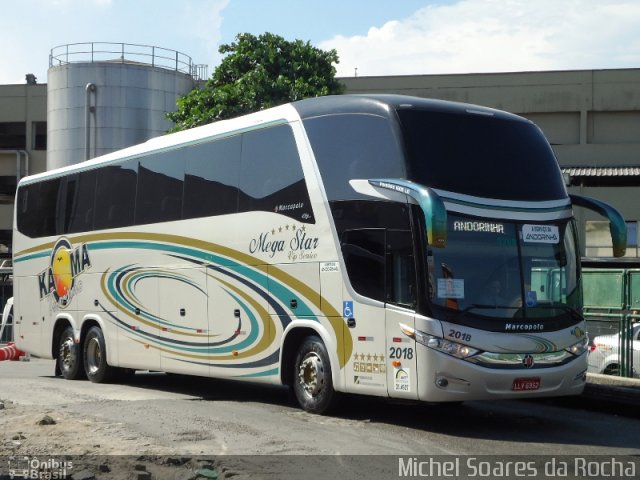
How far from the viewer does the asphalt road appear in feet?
34.4

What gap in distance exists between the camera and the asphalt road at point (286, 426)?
10.5 metres

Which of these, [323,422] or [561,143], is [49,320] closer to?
[323,422]

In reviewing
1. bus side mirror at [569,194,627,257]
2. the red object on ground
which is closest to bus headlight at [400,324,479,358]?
bus side mirror at [569,194,627,257]

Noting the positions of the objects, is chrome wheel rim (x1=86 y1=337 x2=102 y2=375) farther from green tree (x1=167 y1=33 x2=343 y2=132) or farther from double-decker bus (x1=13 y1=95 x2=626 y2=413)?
green tree (x1=167 y1=33 x2=343 y2=132)

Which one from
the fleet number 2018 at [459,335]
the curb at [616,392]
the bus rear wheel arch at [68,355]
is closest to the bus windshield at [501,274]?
the fleet number 2018 at [459,335]

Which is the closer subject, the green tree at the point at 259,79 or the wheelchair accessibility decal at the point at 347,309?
the wheelchair accessibility decal at the point at 347,309

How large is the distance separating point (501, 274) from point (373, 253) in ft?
5.15

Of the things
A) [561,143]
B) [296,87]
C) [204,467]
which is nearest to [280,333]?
[204,467]

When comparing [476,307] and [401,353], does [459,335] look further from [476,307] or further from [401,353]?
[401,353]

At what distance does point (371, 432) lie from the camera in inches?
464

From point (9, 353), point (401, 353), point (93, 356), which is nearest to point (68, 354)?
point (93, 356)

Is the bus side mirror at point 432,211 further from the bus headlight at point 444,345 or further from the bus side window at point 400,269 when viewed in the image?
the bus headlight at point 444,345

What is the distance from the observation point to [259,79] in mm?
34594

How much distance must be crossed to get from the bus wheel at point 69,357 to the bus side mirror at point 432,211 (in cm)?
1010
